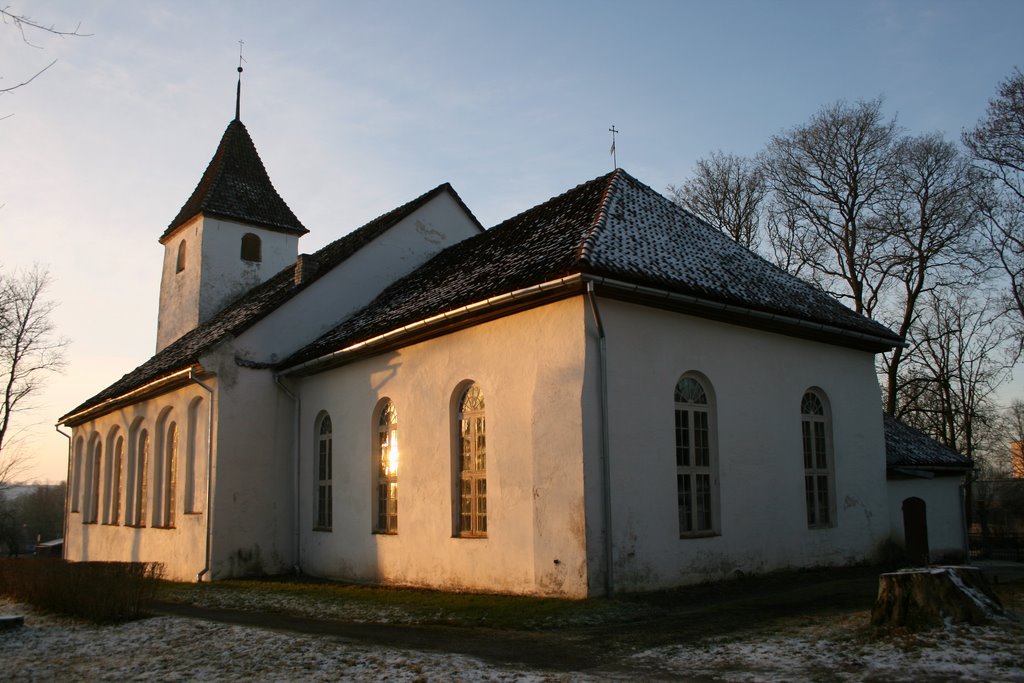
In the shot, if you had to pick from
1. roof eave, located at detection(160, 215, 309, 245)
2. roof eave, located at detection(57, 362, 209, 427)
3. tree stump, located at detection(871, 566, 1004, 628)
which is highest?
roof eave, located at detection(160, 215, 309, 245)

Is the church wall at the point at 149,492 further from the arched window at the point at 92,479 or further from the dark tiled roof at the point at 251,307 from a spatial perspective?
the dark tiled roof at the point at 251,307

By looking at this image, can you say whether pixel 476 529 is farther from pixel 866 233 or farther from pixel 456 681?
pixel 866 233

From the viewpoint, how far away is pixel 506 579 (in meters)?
13.4

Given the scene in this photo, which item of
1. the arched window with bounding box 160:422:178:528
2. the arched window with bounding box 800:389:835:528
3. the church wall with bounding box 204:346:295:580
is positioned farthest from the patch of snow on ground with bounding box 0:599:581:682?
the arched window with bounding box 160:422:178:528

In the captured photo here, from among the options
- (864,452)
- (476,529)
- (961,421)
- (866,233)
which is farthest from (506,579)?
(961,421)

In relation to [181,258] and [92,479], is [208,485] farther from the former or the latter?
[181,258]

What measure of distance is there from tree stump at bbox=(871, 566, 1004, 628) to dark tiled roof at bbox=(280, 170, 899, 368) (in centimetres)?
571

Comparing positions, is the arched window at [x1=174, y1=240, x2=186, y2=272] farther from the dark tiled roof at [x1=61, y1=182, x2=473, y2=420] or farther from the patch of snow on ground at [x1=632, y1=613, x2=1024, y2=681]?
the patch of snow on ground at [x1=632, y1=613, x2=1024, y2=681]

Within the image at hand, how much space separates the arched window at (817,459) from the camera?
16.0 m

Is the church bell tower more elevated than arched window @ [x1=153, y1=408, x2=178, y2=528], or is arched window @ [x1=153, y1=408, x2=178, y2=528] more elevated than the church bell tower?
the church bell tower

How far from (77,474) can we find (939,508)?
27.6 meters

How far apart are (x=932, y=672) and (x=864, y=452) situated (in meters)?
10.5

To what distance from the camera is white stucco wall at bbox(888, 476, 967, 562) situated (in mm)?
18203

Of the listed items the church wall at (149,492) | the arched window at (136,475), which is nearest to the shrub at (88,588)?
the church wall at (149,492)
